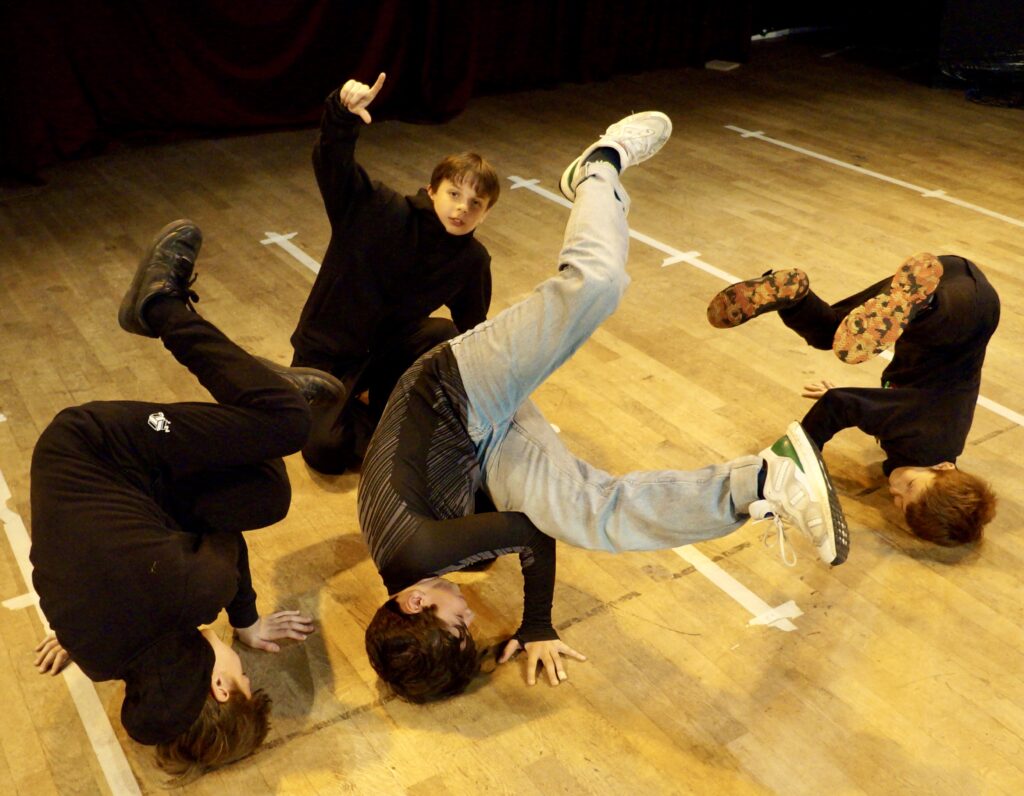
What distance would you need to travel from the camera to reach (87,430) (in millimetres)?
2104

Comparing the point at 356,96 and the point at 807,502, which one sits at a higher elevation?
the point at 356,96

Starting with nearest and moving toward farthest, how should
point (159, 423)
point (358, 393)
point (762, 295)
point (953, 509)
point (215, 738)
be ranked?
1. point (215, 738)
2. point (159, 423)
3. point (953, 509)
4. point (762, 295)
5. point (358, 393)

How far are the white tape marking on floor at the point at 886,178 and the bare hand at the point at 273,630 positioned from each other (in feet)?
13.2

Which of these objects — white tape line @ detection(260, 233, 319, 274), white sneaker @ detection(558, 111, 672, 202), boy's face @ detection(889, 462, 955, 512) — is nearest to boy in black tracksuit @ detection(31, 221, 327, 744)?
white sneaker @ detection(558, 111, 672, 202)

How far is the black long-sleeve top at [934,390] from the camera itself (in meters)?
2.73

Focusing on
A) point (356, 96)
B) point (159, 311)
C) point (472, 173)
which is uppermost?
point (356, 96)

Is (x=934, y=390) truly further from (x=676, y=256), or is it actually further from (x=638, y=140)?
(x=676, y=256)

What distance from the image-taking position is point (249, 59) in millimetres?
5699

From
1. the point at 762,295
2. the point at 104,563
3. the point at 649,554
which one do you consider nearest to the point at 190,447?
the point at 104,563

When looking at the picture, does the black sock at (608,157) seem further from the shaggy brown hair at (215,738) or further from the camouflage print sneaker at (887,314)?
the shaggy brown hair at (215,738)

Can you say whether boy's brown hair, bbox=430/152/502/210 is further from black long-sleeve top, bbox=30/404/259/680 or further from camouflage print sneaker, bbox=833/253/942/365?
black long-sleeve top, bbox=30/404/259/680

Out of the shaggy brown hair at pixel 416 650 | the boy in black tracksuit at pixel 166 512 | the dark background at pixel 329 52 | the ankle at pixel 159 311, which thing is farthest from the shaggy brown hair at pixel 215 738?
the dark background at pixel 329 52

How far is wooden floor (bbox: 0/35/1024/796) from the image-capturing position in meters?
2.17

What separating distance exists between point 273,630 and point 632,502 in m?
0.93
